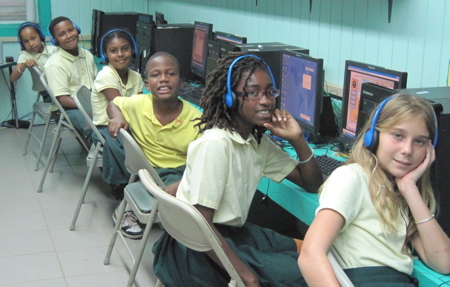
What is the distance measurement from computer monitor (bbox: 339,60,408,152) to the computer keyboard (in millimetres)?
143

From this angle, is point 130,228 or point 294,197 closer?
point 294,197

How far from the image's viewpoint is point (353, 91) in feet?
8.90

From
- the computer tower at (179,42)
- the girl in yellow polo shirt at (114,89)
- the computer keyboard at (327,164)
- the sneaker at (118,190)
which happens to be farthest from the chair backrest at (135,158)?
the computer tower at (179,42)

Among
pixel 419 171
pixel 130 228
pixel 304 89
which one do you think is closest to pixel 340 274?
pixel 419 171

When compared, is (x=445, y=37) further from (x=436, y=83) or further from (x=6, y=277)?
(x=6, y=277)

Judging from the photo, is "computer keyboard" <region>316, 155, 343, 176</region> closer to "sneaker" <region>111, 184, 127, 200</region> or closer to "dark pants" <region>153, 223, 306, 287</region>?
"dark pants" <region>153, 223, 306, 287</region>

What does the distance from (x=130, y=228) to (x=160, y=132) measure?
78cm

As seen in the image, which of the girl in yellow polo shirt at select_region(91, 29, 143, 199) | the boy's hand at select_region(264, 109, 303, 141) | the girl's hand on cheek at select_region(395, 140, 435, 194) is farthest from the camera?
the girl in yellow polo shirt at select_region(91, 29, 143, 199)

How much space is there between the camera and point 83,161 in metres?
4.96

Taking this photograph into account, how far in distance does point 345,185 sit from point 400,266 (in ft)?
0.89

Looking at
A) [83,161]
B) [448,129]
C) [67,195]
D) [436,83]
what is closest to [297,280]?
[448,129]

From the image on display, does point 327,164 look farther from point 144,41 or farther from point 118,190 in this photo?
point 144,41

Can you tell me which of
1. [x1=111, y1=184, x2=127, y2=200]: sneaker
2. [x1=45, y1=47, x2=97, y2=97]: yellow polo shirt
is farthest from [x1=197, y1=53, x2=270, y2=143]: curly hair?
[x1=45, y1=47, x2=97, y2=97]: yellow polo shirt

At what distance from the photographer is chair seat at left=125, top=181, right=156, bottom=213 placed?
105 inches
